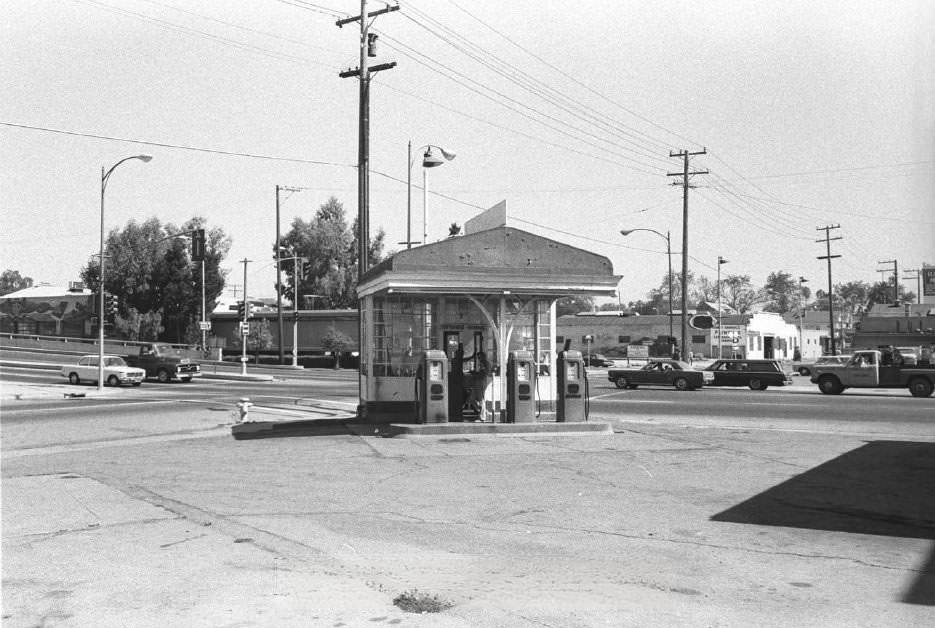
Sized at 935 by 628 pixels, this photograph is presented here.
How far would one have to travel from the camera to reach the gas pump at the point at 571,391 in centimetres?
1786

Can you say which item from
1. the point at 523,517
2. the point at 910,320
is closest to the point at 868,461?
the point at 523,517

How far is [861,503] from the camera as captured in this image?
404 inches

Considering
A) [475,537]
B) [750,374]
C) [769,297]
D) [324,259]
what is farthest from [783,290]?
[475,537]

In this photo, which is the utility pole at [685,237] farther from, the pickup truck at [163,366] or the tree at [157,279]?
the tree at [157,279]

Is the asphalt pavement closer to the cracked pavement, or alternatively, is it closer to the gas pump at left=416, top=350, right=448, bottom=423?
the cracked pavement

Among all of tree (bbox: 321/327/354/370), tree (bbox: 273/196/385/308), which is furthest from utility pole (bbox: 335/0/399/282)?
tree (bbox: 273/196/385/308)

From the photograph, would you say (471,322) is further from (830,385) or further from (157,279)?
(157,279)

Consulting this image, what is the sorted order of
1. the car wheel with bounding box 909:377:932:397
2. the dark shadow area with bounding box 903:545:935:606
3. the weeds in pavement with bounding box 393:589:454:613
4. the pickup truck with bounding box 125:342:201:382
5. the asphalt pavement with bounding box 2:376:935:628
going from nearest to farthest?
the weeds in pavement with bounding box 393:589:454:613 → the asphalt pavement with bounding box 2:376:935:628 → the dark shadow area with bounding box 903:545:935:606 → the car wheel with bounding box 909:377:932:397 → the pickup truck with bounding box 125:342:201:382

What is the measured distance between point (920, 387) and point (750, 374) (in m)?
7.31

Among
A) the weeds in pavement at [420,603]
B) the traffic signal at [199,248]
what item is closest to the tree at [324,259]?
the traffic signal at [199,248]

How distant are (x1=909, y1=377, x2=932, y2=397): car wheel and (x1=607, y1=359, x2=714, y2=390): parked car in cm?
799

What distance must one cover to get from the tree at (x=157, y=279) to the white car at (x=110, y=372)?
32659 mm

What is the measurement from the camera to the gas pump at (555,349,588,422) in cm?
1786

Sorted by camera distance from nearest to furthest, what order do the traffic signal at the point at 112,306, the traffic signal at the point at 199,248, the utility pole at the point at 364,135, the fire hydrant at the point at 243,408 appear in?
1. the fire hydrant at the point at 243,408
2. the utility pole at the point at 364,135
3. the traffic signal at the point at 199,248
4. the traffic signal at the point at 112,306
